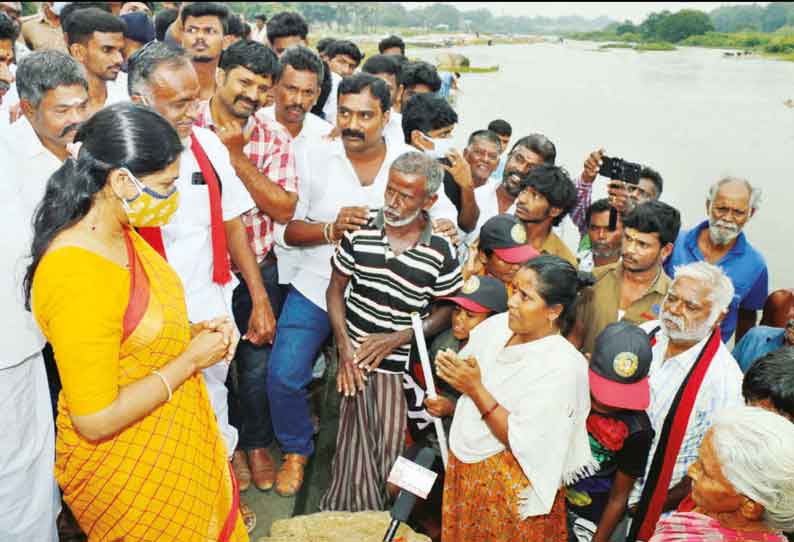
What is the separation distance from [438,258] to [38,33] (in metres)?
5.50

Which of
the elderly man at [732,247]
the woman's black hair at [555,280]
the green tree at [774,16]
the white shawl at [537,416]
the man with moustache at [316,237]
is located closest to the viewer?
the white shawl at [537,416]

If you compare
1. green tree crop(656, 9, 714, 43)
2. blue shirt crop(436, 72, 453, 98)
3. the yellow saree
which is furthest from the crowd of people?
blue shirt crop(436, 72, 453, 98)

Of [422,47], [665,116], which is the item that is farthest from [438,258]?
[422,47]

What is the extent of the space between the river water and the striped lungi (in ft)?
8.16

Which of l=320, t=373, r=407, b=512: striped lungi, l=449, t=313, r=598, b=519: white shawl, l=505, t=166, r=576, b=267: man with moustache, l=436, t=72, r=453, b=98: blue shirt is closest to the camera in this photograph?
l=449, t=313, r=598, b=519: white shawl

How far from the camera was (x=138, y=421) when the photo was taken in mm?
1895

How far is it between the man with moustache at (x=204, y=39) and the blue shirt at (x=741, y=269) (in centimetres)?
315

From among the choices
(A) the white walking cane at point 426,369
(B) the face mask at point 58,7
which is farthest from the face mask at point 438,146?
(B) the face mask at point 58,7

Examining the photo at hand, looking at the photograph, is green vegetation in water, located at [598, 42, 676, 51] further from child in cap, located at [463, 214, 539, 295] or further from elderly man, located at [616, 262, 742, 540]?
elderly man, located at [616, 262, 742, 540]

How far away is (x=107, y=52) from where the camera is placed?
3762 millimetres

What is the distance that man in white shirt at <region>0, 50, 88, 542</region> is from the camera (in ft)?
7.32

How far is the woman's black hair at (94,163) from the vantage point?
1696mm

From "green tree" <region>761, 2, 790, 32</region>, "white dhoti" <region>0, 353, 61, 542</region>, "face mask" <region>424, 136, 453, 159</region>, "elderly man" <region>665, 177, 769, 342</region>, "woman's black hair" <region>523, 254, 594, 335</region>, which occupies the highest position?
"green tree" <region>761, 2, 790, 32</region>

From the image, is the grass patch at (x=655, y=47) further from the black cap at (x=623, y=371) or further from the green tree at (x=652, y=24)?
the black cap at (x=623, y=371)
